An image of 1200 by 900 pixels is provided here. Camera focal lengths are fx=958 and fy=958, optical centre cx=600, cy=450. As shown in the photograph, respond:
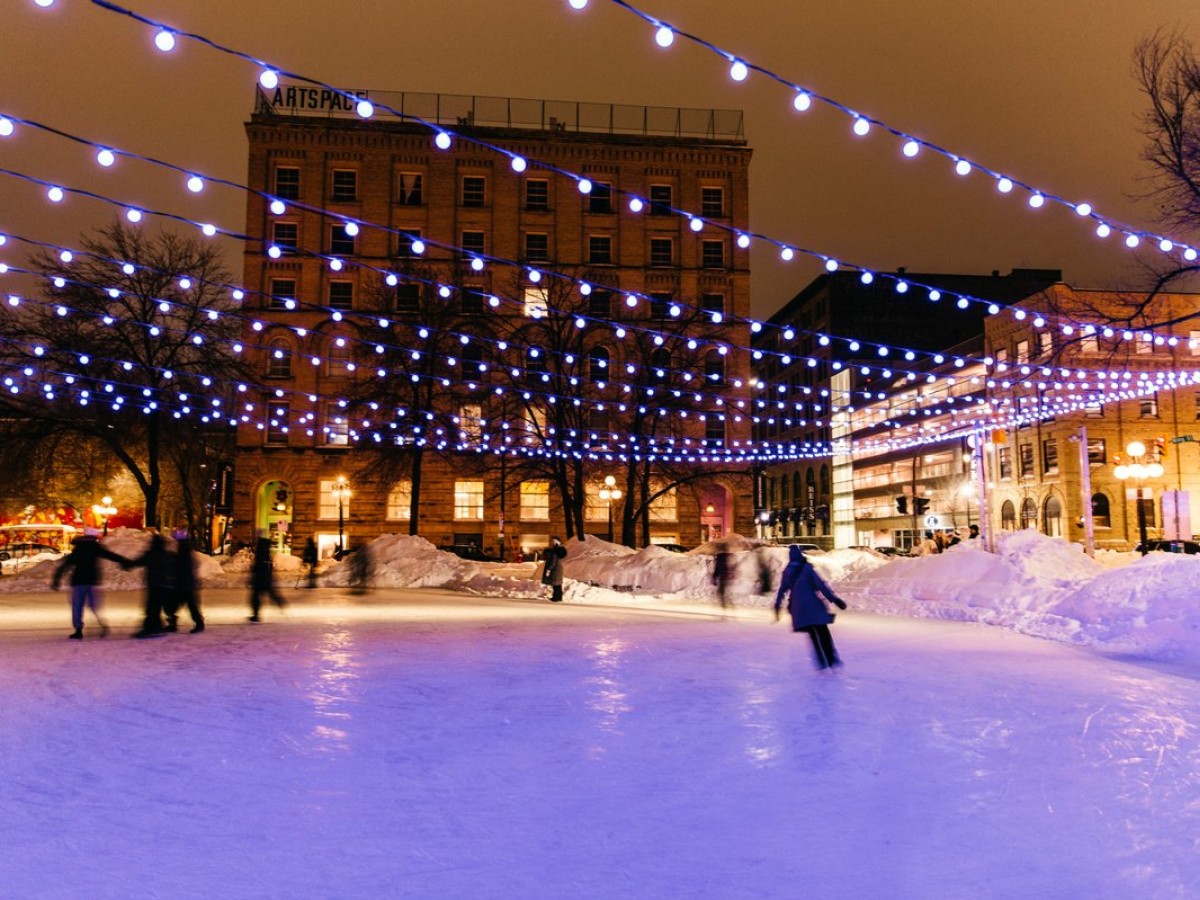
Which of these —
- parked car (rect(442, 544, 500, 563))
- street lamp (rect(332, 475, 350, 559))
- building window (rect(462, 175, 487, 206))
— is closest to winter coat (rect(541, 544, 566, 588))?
parked car (rect(442, 544, 500, 563))

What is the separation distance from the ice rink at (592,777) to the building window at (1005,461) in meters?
51.4

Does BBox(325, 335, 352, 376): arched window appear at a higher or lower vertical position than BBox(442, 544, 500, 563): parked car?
higher

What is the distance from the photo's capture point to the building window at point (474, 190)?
5209 cm

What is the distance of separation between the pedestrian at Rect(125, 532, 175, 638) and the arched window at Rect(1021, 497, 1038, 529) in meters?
51.9

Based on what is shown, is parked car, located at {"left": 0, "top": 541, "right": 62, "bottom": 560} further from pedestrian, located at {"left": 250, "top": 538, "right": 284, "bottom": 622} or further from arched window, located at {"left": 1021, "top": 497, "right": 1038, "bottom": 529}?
arched window, located at {"left": 1021, "top": 497, "right": 1038, "bottom": 529}

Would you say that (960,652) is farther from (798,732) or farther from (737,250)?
(737,250)

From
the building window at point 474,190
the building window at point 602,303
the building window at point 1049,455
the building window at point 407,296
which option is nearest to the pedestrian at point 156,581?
the building window at point 407,296

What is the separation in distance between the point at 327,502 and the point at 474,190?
731 inches

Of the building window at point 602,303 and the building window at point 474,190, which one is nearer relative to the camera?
the building window at point 602,303

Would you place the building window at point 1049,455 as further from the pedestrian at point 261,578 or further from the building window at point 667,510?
the pedestrian at point 261,578

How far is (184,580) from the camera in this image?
50.2 ft

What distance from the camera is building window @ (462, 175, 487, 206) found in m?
52.1

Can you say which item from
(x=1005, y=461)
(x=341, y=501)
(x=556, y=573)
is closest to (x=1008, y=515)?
(x=1005, y=461)

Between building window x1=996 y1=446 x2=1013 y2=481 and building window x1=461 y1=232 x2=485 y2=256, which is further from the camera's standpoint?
building window x1=996 y1=446 x2=1013 y2=481
